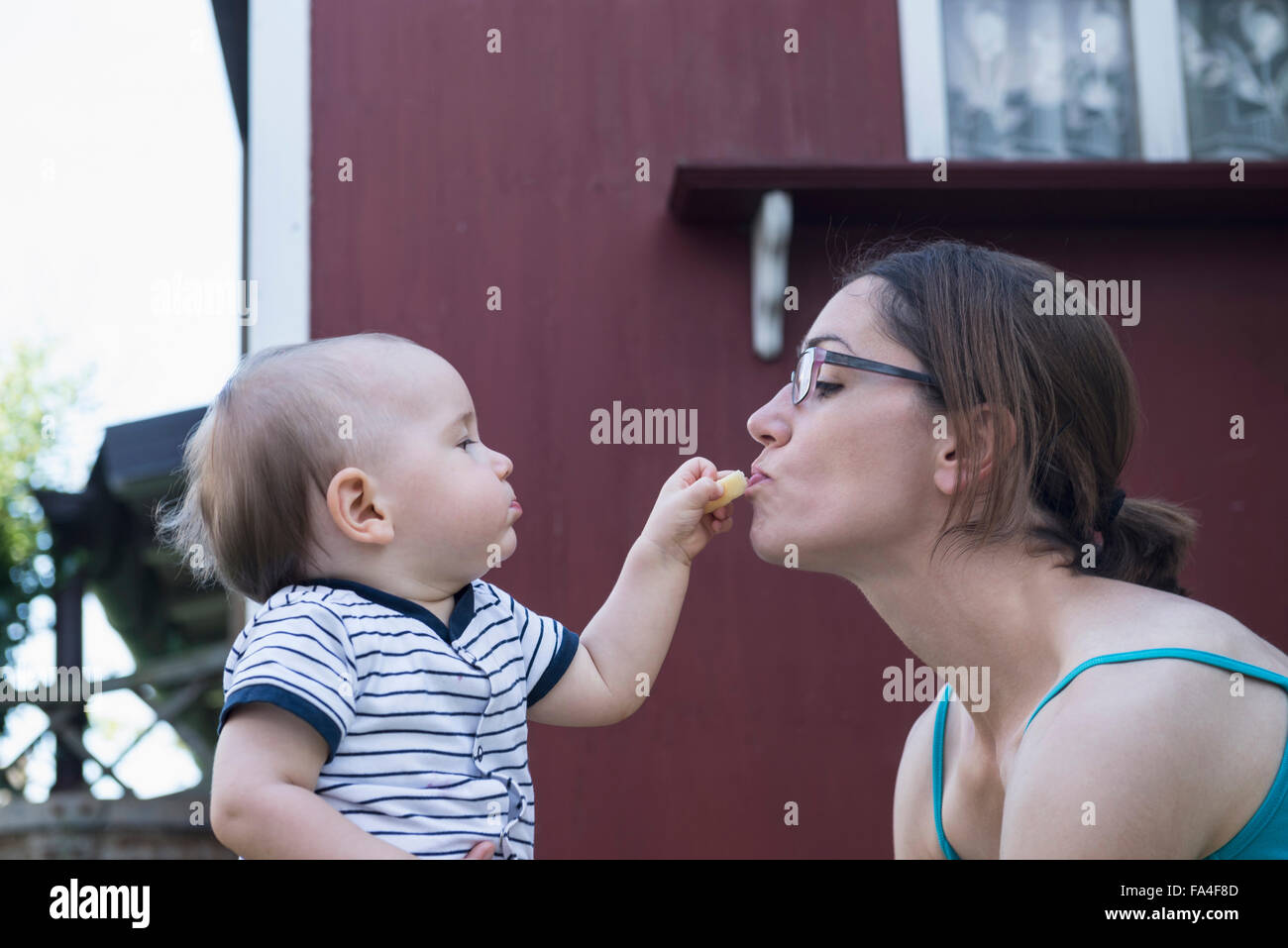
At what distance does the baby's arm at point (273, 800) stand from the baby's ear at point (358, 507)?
12.6 inches

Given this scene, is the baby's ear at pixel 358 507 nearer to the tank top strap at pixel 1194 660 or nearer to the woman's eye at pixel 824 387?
the woman's eye at pixel 824 387

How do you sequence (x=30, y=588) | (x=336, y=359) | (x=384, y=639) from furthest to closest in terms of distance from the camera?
(x=30, y=588) < (x=336, y=359) < (x=384, y=639)

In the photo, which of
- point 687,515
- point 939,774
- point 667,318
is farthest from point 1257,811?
point 667,318

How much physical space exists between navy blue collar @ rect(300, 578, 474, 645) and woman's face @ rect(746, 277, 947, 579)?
523mm

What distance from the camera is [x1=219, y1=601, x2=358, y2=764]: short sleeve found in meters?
1.54

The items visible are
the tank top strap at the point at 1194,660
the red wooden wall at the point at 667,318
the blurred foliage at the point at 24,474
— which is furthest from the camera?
the blurred foliage at the point at 24,474

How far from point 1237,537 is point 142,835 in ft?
19.3

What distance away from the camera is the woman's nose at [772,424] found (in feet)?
7.14

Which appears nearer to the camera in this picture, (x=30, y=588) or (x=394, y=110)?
(x=394, y=110)

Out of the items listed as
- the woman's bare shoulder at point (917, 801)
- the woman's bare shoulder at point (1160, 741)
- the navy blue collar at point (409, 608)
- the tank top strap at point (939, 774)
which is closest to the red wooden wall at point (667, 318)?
the woman's bare shoulder at point (917, 801)

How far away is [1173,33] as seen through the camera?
4953mm

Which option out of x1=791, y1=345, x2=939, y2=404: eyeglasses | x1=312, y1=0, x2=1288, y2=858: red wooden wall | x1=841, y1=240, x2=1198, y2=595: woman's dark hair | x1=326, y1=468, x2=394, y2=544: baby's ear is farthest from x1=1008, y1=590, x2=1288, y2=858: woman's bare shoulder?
x1=312, y1=0, x2=1288, y2=858: red wooden wall
